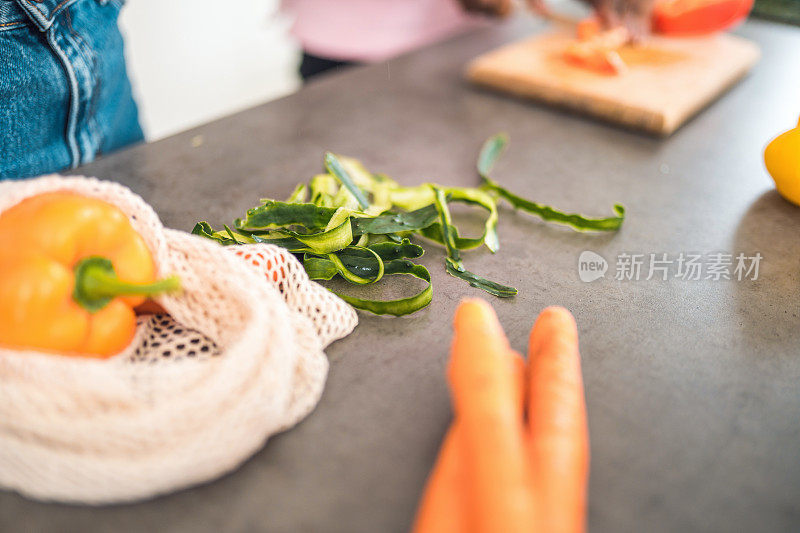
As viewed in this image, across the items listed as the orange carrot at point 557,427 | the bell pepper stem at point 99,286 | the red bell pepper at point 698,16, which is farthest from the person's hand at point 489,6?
the bell pepper stem at point 99,286

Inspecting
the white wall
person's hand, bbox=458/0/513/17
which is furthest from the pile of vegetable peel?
the white wall

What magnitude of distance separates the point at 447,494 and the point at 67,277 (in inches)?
14.9

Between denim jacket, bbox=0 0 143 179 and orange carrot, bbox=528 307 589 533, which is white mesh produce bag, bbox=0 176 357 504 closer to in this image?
orange carrot, bbox=528 307 589 533

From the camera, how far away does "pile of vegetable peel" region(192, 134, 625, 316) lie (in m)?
0.78

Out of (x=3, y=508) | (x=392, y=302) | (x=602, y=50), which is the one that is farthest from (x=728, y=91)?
(x=3, y=508)

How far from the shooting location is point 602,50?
131 centimetres

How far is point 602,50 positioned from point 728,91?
31cm

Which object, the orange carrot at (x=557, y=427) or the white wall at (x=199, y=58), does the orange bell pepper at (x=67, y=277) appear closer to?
the orange carrot at (x=557, y=427)

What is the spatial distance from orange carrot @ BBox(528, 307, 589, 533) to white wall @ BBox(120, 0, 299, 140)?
1938 mm

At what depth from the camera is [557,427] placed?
0.52 meters

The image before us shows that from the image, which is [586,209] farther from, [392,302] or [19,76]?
[19,76]

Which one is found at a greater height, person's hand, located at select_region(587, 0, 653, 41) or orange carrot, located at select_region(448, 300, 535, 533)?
orange carrot, located at select_region(448, 300, 535, 533)

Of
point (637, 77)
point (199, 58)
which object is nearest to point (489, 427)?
point (637, 77)

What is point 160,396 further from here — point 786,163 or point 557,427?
point 786,163
